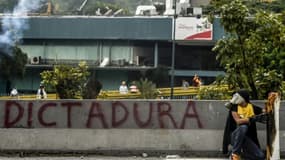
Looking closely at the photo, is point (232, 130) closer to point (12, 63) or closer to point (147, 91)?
point (147, 91)

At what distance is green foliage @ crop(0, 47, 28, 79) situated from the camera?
45.3 meters

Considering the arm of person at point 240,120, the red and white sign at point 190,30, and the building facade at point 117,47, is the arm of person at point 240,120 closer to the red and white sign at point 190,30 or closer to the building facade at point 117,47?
the red and white sign at point 190,30

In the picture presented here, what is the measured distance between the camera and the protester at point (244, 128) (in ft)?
28.7

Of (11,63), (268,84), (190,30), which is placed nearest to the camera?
(268,84)

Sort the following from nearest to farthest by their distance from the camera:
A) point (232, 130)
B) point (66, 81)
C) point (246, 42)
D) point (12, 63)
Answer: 1. point (232, 130)
2. point (246, 42)
3. point (66, 81)
4. point (12, 63)

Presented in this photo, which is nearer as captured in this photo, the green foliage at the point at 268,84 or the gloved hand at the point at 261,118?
the gloved hand at the point at 261,118

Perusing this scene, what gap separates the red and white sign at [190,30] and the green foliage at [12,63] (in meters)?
19.2

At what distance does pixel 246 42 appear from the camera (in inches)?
508

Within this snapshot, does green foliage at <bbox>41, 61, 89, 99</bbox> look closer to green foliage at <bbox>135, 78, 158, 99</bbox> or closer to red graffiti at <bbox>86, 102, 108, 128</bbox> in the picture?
green foliage at <bbox>135, 78, 158, 99</bbox>

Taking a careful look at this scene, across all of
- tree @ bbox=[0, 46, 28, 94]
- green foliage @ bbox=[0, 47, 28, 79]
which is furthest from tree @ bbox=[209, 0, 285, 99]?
green foliage @ bbox=[0, 47, 28, 79]

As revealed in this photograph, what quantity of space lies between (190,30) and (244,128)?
174 ft

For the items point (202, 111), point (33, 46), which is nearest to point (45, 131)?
point (202, 111)

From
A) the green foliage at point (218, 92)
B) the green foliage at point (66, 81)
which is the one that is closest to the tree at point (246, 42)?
the green foliage at point (218, 92)

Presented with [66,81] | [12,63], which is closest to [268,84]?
[66,81]
